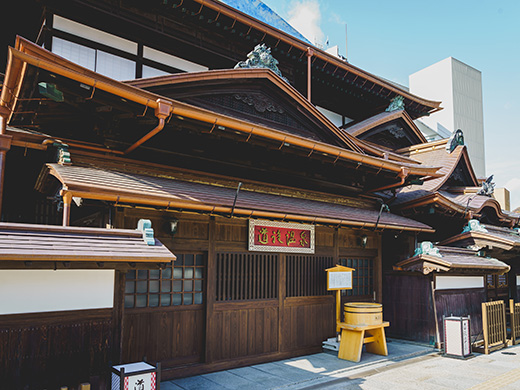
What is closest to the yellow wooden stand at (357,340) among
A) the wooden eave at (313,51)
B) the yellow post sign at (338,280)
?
the yellow post sign at (338,280)

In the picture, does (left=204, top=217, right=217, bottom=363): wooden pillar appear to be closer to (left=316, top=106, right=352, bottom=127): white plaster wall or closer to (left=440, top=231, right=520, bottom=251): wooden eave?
(left=316, top=106, right=352, bottom=127): white plaster wall

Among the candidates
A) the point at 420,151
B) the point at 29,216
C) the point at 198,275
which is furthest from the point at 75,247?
the point at 420,151

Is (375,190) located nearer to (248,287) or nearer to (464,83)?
(248,287)

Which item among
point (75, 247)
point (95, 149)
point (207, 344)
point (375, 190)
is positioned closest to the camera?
point (75, 247)

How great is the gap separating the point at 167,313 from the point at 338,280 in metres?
4.24

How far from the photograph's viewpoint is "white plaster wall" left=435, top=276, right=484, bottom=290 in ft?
36.5

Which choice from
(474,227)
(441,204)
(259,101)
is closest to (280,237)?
(259,101)

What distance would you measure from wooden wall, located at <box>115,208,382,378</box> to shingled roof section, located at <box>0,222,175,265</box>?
5.76 ft

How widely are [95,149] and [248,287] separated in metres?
4.22

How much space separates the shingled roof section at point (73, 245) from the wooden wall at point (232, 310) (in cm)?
176

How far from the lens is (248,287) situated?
28.5 ft

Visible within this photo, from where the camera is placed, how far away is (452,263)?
1025 centimetres

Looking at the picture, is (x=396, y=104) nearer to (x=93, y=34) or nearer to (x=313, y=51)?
(x=313, y=51)

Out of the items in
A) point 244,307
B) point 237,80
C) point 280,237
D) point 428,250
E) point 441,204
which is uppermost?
point 237,80
